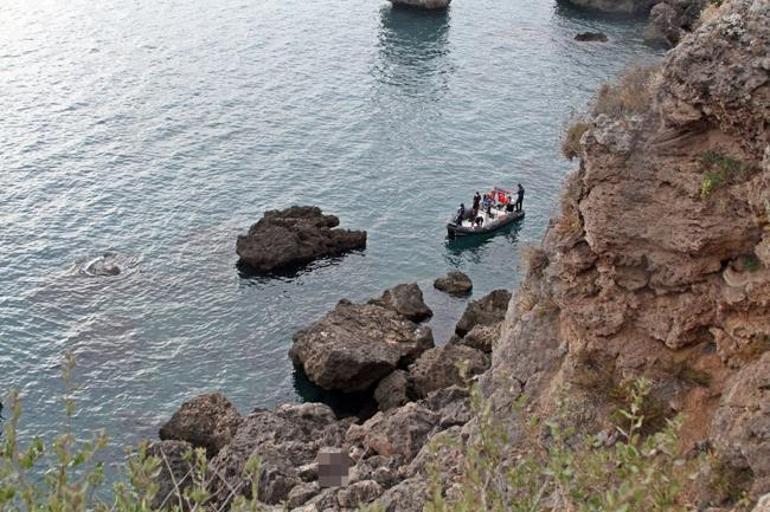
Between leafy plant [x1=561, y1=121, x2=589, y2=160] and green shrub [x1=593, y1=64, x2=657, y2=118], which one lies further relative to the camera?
leafy plant [x1=561, y1=121, x2=589, y2=160]

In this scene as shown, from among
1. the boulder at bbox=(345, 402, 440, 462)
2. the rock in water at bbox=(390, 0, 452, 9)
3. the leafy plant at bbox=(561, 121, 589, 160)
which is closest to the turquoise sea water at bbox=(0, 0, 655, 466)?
the rock in water at bbox=(390, 0, 452, 9)

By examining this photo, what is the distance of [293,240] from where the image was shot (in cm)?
5828

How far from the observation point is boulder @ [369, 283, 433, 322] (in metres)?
52.0

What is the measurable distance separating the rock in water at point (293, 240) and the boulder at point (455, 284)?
6672mm

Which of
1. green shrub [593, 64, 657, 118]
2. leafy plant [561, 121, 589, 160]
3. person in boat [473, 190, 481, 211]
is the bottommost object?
person in boat [473, 190, 481, 211]

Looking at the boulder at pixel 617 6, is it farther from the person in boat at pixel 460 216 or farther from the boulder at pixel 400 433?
the boulder at pixel 400 433

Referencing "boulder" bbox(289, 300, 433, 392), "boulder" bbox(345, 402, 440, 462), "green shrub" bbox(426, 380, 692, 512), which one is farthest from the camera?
"boulder" bbox(289, 300, 433, 392)

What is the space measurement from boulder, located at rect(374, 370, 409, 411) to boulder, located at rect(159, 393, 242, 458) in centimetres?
655

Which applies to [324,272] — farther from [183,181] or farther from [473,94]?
[473,94]

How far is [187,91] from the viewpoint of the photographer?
276 ft

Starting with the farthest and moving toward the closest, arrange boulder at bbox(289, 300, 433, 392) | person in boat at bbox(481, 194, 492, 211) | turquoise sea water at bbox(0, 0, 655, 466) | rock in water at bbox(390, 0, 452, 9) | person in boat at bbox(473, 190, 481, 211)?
rock in water at bbox(390, 0, 452, 9) < person in boat at bbox(481, 194, 492, 211) < person in boat at bbox(473, 190, 481, 211) < turquoise sea water at bbox(0, 0, 655, 466) < boulder at bbox(289, 300, 433, 392)

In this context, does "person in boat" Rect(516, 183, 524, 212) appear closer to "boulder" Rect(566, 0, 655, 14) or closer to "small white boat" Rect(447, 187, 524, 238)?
"small white boat" Rect(447, 187, 524, 238)

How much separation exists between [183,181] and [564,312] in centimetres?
4607

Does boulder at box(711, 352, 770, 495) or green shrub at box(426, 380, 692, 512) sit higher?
green shrub at box(426, 380, 692, 512)
